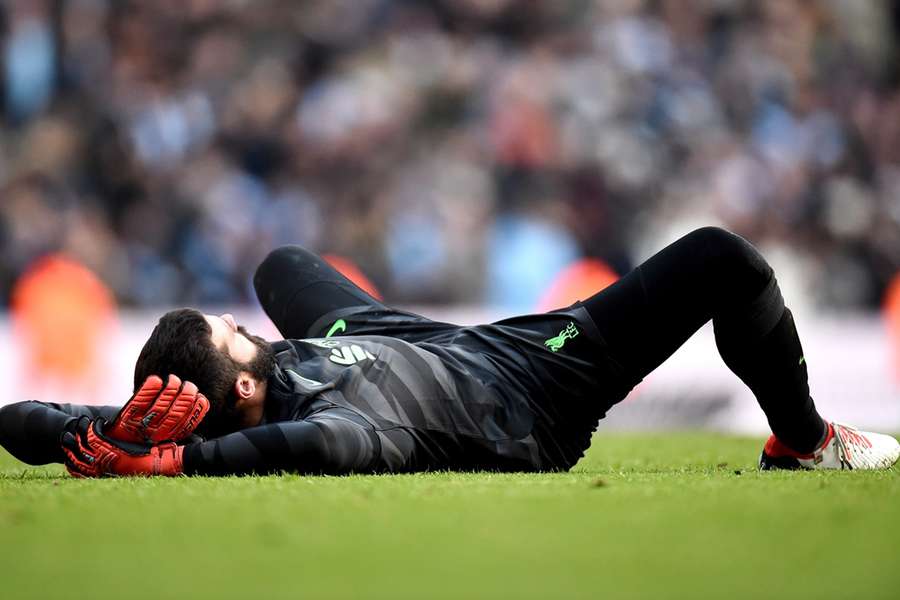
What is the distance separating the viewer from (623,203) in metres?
10.6

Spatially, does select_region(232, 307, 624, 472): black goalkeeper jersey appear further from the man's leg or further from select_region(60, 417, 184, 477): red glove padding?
select_region(60, 417, 184, 477): red glove padding

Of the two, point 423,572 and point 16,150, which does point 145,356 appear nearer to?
point 423,572

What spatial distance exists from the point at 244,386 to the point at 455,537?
1.30m

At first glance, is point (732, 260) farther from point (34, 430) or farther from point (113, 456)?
point (34, 430)

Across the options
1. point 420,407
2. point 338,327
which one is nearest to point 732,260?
point 420,407

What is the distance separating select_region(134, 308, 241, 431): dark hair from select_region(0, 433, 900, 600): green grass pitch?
278 millimetres

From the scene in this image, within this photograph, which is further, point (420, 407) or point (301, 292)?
point (301, 292)

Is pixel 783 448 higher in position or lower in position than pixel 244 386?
lower

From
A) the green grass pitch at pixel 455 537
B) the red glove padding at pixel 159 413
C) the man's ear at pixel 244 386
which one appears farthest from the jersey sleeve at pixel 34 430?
the man's ear at pixel 244 386

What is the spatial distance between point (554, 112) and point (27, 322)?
4.59 m

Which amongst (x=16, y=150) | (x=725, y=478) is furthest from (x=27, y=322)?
(x=725, y=478)

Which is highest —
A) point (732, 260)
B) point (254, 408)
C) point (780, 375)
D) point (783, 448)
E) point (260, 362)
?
point (732, 260)

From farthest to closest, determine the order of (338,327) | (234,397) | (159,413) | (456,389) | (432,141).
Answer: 1. (432,141)
2. (338,327)
3. (456,389)
4. (234,397)
5. (159,413)

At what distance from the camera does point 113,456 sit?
3746mm
